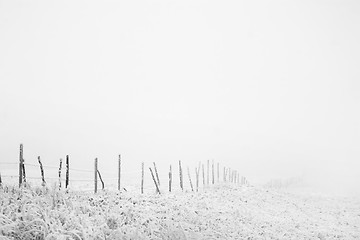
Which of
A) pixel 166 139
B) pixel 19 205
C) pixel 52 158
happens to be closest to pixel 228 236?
pixel 19 205

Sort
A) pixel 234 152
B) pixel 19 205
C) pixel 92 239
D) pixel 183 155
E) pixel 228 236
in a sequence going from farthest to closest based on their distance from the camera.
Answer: pixel 234 152, pixel 183 155, pixel 228 236, pixel 19 205, pixel 92 239

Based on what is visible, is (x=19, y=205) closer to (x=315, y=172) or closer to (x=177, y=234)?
(x=177, y=234)

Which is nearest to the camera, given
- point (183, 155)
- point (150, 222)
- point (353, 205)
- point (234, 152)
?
point (150, 222)

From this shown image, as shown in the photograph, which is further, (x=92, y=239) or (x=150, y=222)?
(x=150, y=222)

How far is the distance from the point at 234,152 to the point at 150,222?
10057 cm

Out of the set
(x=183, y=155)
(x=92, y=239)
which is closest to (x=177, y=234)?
(x=92, y=239)

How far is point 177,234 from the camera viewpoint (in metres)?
13.2

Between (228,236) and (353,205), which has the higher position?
(228,236)

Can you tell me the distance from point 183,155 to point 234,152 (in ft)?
77.3

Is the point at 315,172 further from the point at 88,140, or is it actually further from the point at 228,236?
the point at 228,236

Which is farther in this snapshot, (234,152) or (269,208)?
(234,152)

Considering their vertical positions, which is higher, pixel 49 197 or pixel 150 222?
pixel 49 197

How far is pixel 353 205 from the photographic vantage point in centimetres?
4478

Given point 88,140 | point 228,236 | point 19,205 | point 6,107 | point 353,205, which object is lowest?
point 353,205
